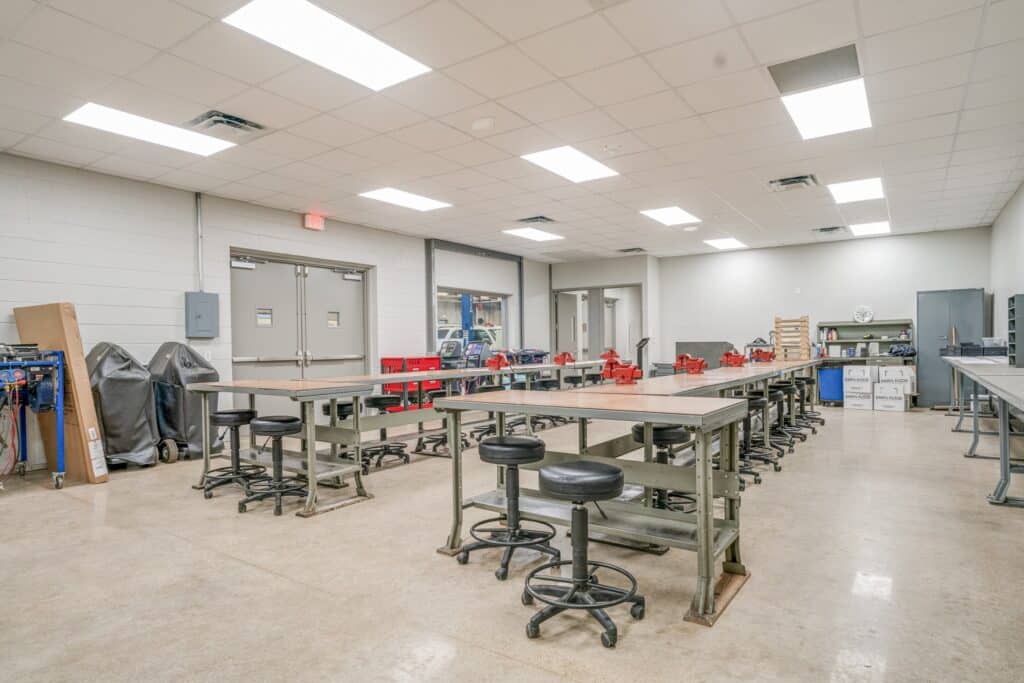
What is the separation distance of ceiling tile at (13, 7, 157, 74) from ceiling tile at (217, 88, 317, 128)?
2.18ft

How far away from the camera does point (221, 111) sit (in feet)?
14.3

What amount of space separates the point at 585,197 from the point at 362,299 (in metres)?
3.87

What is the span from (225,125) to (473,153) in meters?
2.14

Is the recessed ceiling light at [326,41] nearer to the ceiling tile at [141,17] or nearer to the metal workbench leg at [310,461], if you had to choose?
the ceiling tile at [141,17]

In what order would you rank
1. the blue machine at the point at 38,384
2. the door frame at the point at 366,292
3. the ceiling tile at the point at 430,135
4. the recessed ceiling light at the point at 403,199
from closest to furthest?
the blue machine at the point at 38,384
the ceiling tile at the point at 430,135
the recessed ceiling light at the point at 403,199
the door frame at the point at 366,292

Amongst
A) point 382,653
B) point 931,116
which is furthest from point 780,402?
point 382,653

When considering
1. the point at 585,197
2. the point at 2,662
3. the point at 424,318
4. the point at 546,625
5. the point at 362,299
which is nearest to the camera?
the point at 2,662

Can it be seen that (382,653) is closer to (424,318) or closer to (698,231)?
(424,318)

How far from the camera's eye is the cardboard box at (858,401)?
9219 mm

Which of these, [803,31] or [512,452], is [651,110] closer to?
[803,31]

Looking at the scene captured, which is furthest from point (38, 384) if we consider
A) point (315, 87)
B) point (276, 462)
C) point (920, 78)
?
point (920, 78)

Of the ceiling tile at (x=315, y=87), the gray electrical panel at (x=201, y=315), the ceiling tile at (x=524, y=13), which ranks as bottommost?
the gray electrical panel at (x=201, y=315)

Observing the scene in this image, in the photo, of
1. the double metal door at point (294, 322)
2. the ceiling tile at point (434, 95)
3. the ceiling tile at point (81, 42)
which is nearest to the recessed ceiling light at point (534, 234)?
the double metal door at point (294, 322)

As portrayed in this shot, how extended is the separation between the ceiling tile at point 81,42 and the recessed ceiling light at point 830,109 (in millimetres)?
4483
